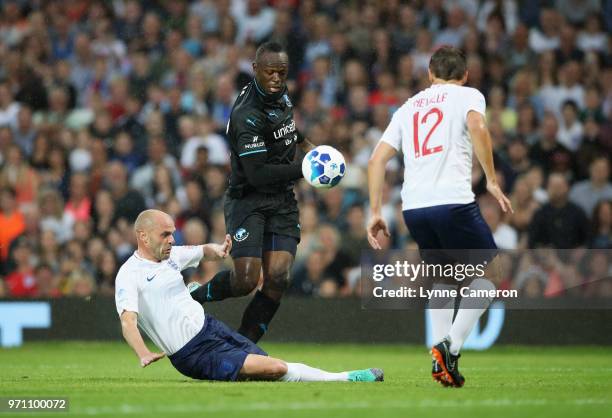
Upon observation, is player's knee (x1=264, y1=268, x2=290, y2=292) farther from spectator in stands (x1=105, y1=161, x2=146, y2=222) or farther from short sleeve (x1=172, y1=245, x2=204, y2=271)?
spectator in stands (x1=105, y1=161, x2=146, y2=222)

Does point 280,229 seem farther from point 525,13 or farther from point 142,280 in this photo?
point 525,13

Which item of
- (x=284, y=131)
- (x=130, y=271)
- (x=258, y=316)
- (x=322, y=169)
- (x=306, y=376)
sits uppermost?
(x=284, y=131)

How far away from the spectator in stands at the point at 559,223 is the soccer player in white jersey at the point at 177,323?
6200mm

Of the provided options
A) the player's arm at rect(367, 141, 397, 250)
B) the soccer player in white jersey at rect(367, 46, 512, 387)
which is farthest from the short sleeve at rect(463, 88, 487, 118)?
the player's arm at rect(367, 141, 397, 250)

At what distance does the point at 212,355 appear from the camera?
8.27 metres

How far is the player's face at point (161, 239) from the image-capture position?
26.9ft

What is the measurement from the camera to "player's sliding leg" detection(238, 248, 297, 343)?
9789 millimetres

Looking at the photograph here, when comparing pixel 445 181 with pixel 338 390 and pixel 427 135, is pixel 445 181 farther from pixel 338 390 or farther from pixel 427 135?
pixel 338 390

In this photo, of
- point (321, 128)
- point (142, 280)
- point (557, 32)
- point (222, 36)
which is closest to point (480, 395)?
point (142, 280)

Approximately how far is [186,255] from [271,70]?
1830mm

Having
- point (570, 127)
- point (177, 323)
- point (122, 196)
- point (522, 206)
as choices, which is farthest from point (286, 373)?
point (570, 127)

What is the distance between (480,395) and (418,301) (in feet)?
20.6

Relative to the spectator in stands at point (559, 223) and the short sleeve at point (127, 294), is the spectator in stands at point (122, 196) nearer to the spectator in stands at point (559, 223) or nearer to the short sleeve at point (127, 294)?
the spectator in stands at point (559, 223)

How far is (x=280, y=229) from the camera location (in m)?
9.93
